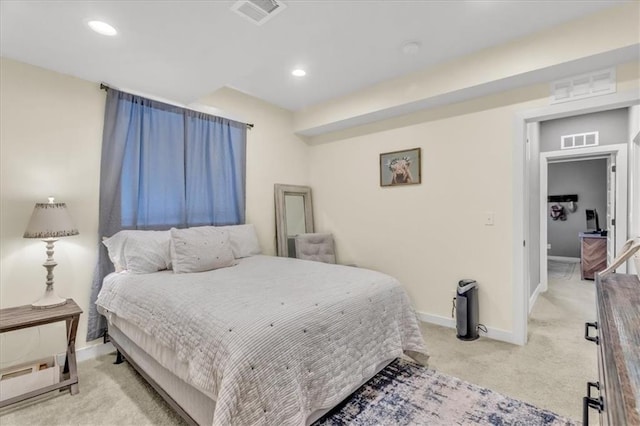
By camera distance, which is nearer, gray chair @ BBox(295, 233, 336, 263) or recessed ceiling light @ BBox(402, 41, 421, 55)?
recessed ceiling light @ BBox(402, 41, 421, 55)

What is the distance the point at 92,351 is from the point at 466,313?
10.9 ft

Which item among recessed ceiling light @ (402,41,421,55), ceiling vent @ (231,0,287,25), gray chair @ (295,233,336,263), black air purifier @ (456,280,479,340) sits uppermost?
recessed ceiling light @ (402,41,421,55)

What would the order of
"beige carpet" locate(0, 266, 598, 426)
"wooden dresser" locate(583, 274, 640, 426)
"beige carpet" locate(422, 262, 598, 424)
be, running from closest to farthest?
"wooden dresser" locate(583, 274, 640, 426)
"beige carpet" locate(0, 266, 598, 426)
"beige carpet" locate(422, 262, 598, 424)

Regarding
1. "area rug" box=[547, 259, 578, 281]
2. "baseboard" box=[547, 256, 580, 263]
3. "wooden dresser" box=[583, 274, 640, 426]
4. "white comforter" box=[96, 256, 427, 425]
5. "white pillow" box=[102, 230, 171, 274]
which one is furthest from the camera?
"baseboard" box=[547, 256, 580, 263]

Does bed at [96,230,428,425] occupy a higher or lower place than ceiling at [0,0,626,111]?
lower

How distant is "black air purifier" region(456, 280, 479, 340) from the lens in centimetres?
289

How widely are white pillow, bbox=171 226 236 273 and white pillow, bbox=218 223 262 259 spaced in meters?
0.35

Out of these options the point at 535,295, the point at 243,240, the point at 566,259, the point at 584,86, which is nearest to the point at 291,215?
the point at 243,240

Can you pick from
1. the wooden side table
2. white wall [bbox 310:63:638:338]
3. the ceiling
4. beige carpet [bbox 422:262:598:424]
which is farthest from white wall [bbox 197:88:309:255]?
beige carpet [bbox 422:262:598:424]

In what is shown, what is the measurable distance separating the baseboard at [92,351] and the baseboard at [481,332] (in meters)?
3.05

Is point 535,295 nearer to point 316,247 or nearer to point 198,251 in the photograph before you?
point 316,247

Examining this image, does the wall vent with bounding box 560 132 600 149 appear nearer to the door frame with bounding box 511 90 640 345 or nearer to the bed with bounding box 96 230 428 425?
the door frame with bounding box 511 90 640 345

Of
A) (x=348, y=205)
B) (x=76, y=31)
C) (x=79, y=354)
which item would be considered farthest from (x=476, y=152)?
(x=79, y=354)

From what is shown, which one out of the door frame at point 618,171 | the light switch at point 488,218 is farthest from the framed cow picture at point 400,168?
the door frame at point 618,171
